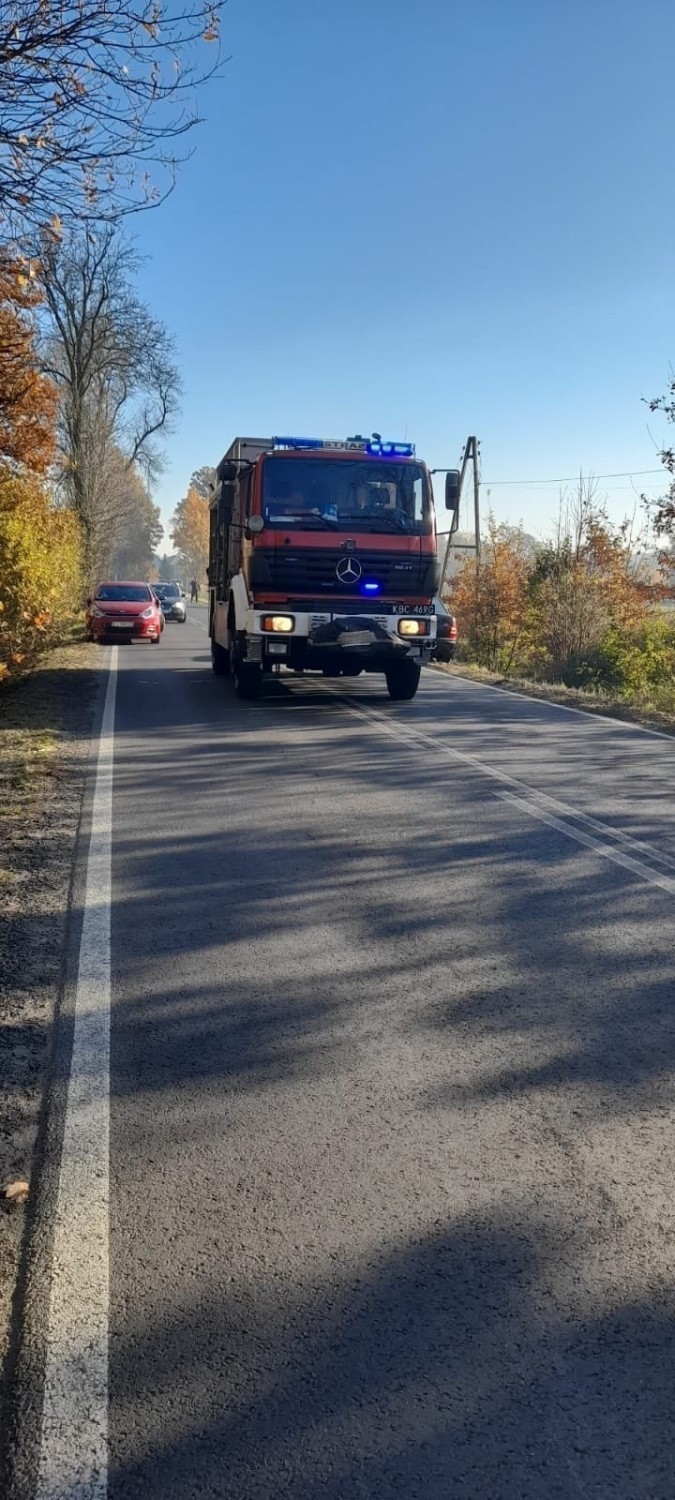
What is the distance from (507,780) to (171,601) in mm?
39391

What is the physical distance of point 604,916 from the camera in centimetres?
578

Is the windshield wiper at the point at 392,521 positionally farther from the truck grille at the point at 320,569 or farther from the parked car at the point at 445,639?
the parked car at the point at 445,639

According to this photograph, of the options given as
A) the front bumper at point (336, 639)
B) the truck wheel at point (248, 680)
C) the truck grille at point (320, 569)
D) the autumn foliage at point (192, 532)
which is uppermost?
the autumn foliage at point (192, 532)

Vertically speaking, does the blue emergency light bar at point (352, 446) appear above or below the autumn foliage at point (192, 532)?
below

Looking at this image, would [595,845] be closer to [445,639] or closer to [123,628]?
[445,639]

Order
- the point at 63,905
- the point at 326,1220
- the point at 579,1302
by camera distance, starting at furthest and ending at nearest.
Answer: the point at 63,905 → the point at 326,1220 → the point at 579,1302

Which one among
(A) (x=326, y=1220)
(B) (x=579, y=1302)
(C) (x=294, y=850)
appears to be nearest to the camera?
(B) (x=579, y=1302)

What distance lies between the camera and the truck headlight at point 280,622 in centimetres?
1366

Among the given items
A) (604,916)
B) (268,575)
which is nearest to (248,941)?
(604,916)

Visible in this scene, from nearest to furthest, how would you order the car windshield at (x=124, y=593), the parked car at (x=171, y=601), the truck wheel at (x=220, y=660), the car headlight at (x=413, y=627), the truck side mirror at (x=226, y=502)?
the car headlight at (x=413, y=627) → the truck side mirror at (x=226, y=502) → the truck wheel at (x=220, y=660) → the car windshield at (x=124, y=593) → the parked car at (x=171, y=601)

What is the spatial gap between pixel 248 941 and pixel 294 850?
1796 millimetres

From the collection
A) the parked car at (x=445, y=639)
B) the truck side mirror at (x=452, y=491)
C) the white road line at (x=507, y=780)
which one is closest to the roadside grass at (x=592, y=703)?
the parked car at (x=445, y=639)

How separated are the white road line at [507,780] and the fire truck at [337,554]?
3.26 ft

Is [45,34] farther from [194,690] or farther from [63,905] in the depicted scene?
[194,690]
